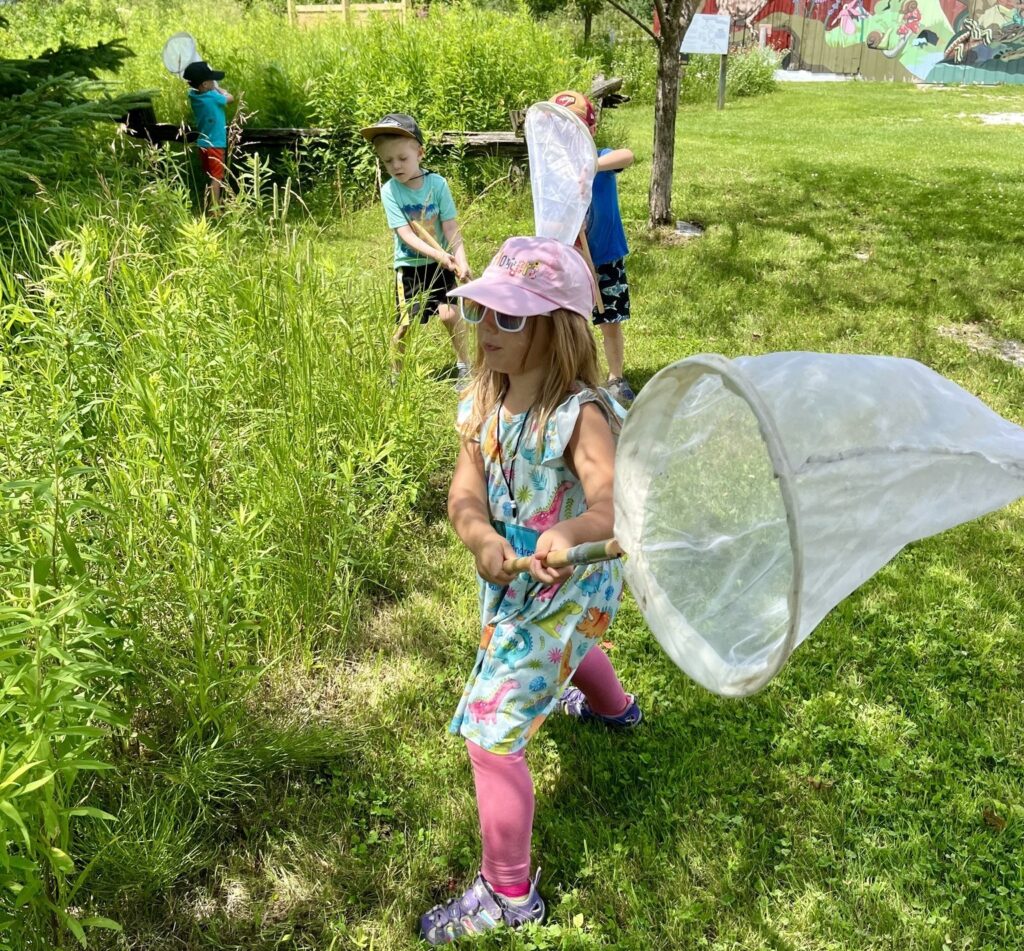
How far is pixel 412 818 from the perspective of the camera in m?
2.23

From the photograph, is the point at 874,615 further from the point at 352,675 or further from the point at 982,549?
the point at 352,675

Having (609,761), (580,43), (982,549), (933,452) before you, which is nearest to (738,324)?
(982,549)

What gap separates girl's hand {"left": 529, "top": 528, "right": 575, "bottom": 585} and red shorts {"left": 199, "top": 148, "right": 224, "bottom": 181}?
654 cm

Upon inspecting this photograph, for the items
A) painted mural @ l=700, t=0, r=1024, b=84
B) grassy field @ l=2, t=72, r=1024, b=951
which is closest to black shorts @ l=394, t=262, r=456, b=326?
grassy field @ l=2, t=72, r=1024, b=951

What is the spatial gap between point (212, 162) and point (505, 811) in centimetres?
720

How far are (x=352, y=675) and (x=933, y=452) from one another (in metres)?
2.00

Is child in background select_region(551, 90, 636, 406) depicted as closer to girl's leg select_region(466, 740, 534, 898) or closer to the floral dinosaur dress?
the floral dinosaur dress

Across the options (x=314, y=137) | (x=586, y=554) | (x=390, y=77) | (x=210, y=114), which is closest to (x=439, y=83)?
(x=390, y=77)

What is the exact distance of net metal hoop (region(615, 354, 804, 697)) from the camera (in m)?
0.98

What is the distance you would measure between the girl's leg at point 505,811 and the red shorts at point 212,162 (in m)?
6.55

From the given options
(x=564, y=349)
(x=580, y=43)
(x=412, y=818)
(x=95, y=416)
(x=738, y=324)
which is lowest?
(x=412, y=818)

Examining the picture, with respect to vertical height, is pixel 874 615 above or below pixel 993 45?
below

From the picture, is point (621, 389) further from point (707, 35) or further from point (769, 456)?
point (707, 35)

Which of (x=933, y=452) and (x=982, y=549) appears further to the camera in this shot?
(x=982, y=549)
